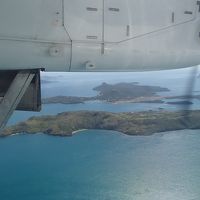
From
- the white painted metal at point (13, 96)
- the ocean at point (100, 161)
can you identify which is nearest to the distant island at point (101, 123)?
the ocean at point (100, 161)

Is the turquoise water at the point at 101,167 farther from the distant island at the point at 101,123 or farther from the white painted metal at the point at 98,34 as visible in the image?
the white painted metal at the point at 98,34

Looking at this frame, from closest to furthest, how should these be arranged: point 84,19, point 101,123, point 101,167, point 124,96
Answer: point 84,19
point 101,167
point 101,123
point 124,96

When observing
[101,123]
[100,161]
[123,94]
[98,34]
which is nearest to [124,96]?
[123,94]

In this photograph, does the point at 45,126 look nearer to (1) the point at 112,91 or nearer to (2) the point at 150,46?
(1) the point at 112,91

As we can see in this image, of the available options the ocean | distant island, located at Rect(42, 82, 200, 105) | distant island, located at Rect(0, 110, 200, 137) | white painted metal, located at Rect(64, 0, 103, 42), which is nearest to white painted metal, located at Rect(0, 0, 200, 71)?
white painted metal, located at Rect(64, 0, 103, 42)

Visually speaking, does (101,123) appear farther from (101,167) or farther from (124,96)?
(101,167)
